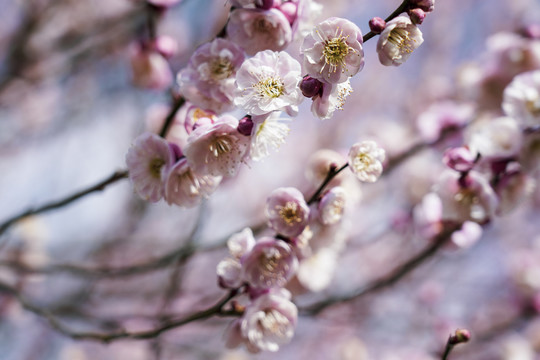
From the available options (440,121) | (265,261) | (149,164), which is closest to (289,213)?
(265,261)

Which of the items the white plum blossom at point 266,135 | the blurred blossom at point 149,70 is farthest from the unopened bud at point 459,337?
the blurred blossom at point 149,70

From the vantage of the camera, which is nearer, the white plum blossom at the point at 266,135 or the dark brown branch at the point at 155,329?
the white plum blossom at the point at 266,135

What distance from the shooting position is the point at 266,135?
3.18ft

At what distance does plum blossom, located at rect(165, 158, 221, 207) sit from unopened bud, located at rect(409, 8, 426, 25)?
0.55m

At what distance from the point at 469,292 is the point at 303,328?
149 centimetres

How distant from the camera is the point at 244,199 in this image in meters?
4.95

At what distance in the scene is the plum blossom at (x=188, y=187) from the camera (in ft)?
3.35

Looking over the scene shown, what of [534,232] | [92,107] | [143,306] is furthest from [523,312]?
[92,107]

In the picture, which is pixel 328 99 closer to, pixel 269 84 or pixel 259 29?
pixel 269 84

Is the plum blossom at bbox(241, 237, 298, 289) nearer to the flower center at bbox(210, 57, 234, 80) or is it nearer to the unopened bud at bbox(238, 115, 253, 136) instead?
the unopened bud at bbox(238, 115, 253, 136)

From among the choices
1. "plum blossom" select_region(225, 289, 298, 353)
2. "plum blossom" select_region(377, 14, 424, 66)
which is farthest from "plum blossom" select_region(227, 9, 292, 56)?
"plum blossom" select_region(225, 289, 298, 353)

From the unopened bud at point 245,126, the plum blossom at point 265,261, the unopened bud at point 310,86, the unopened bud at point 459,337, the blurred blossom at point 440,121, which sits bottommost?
the blurred blossom at point 440,121

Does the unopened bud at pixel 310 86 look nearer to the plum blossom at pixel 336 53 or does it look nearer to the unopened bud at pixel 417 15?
the plum blossom at pixel 336 53

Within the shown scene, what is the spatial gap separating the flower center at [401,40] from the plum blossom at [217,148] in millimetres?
353
